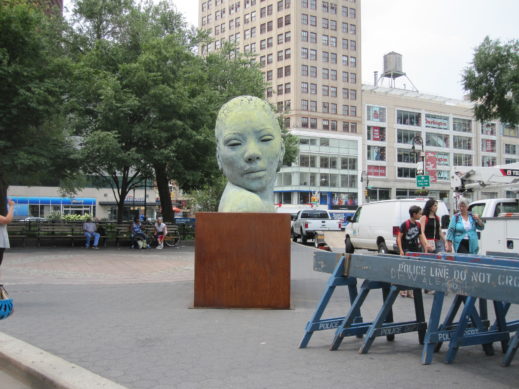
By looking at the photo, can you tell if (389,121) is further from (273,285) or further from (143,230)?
(273,285)

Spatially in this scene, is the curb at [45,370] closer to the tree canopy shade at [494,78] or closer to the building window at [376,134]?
the tree canopy shade at [494,78]

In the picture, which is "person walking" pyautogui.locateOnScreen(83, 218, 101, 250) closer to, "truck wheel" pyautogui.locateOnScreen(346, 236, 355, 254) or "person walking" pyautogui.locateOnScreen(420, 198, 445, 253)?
"truck wheel" pyautogui.locateOnScreen(346, 236, 355, 254)

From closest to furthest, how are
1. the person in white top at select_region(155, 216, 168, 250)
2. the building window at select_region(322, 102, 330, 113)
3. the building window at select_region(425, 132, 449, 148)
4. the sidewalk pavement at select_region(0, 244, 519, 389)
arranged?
the sidewalk pavement at select_region(0, 244, 519, 389), the person in white top at select_region(155, 216, 168, 250), the building window at select_region(322, 102, 330, 113), the building window at select_region(425, 132, 449, 148)

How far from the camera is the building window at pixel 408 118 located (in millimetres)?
75812

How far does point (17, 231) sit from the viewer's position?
21.5 m

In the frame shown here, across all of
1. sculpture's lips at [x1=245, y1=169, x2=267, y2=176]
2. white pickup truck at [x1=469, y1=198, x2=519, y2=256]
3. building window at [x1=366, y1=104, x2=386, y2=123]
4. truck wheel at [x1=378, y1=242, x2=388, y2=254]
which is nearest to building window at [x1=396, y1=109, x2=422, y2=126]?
building window at [x1=366, y1=104, x2=386, y2=123]

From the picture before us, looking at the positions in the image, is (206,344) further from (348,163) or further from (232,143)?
(348,163)

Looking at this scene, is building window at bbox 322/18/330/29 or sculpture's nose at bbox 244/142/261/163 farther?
building window at bbox 322/18/330/29

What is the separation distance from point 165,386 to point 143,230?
59.7ft

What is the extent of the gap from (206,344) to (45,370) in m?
1.74

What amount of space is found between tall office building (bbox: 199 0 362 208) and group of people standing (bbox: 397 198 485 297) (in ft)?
193

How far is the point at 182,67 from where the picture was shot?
75.9 feet

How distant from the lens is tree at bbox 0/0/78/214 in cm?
1717

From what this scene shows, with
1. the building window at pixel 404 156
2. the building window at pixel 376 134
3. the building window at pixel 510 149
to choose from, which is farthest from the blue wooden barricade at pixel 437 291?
the building window at pixel 510 149
